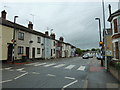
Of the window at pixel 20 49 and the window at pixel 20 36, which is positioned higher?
the window at pixel 20 36

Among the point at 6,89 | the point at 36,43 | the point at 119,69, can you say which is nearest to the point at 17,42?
the point at 36,43

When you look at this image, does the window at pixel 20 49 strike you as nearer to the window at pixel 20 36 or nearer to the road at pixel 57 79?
the window at pixel 20 36

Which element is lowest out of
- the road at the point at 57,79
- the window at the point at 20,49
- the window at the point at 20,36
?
the road at the point at 57,79

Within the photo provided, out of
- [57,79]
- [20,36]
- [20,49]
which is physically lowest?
[57,79]

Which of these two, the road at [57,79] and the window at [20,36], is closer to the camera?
the road at [57,79]

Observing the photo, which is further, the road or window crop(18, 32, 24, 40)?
window crop(18, 32, 24, 40)

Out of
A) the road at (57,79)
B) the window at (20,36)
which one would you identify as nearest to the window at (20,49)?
the window at (20,36)

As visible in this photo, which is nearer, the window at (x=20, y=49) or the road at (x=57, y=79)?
the road at (x=57, y=79)

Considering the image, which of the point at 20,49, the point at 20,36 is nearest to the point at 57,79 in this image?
the point at 20,49

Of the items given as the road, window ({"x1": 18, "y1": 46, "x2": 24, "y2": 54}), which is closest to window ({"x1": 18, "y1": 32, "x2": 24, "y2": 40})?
window ({"x1": 18, "y1": 46, "x2": 24, "y2": 54})

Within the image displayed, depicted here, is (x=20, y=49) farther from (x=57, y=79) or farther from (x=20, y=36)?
(x=57, y=79)

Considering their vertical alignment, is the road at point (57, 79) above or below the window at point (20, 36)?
below

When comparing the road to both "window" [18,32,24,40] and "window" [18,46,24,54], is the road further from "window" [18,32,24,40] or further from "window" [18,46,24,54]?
"window" [18,32,24,40]

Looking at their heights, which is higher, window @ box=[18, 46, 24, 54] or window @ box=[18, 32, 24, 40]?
window @ box=[18, 32, 24, 40]
